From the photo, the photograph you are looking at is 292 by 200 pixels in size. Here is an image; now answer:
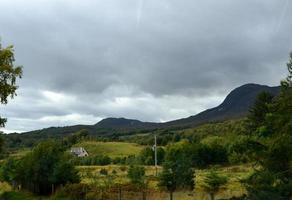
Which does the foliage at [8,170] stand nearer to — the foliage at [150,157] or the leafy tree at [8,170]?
the leafy tree at [8,170]

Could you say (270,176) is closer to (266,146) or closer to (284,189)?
(284,189)

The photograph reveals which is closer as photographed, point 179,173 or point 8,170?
point 179,173

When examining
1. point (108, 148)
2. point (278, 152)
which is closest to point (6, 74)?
point (278, 152)

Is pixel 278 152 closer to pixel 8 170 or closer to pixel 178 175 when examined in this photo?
pixel 178 175

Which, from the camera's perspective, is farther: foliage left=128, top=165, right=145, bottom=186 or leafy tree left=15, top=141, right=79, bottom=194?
leafy tree left=15, top=141, right=79, bottom=194

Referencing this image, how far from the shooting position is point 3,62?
23.7 meters

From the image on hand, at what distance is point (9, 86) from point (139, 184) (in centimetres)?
1998

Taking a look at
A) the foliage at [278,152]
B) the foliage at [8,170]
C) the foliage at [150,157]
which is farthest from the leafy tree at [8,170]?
the foliage at [150,157]

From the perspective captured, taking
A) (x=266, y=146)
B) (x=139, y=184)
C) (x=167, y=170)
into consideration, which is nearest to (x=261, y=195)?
(x=266, y=146)

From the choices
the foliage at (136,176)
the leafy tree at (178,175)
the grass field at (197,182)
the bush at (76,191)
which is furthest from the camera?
the foliage at (136,176)

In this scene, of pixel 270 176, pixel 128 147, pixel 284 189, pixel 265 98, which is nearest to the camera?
pixel 284 189

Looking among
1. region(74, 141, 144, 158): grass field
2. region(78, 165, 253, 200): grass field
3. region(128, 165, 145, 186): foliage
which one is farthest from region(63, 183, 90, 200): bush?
region(74, 141, 144, 158): grass field

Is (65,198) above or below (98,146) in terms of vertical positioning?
below

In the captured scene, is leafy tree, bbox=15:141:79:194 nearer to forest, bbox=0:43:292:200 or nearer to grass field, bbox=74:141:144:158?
forest, bbox=0:43:292:200
